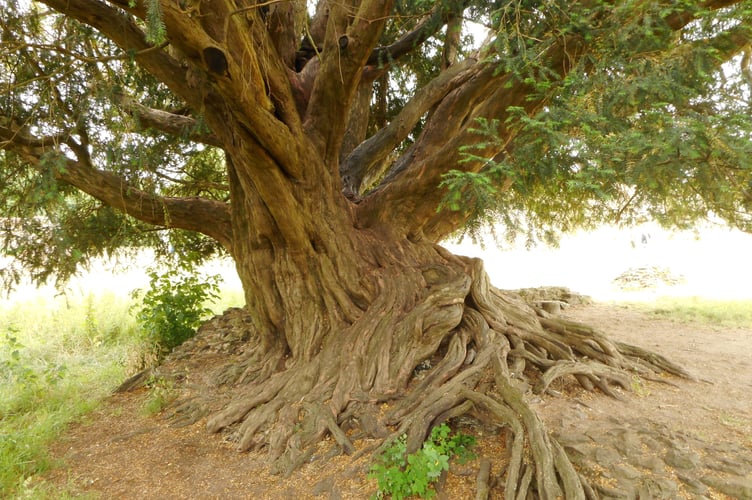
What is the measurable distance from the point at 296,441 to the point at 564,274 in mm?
13798

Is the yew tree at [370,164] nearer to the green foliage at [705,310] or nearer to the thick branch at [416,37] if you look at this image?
the thick branch at [416,37]

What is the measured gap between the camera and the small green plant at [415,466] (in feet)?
8.96

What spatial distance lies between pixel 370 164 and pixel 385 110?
190cm

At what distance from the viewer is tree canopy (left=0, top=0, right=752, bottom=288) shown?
2463mm

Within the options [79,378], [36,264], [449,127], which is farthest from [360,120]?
[79,378]

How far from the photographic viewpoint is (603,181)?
2412 mm

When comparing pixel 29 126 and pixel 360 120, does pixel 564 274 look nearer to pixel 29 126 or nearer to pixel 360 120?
pixel 360 120

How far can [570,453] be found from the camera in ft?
9.23

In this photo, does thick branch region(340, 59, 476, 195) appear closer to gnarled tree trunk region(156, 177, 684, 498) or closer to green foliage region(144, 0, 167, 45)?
gnarled tree trunk region(156, 177, 684, 498)

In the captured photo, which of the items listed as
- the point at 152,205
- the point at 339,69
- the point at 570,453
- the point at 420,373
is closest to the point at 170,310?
the point at 152,205

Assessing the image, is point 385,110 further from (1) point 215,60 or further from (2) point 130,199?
(1) point 215,60

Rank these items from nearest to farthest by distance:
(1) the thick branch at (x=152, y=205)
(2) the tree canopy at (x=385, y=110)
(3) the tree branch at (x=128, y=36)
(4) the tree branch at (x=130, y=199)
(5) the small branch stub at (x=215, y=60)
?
1. (2) the tree canopy at (x=385, y=110)
2. (5) the small branch stub at (x=215, y=60)
3. (3) the tree branch at (x=128, y=36)
4. (4) the tree branch at (x=130, y=199)
5. (1) the thick branch at (x=152, y=205)

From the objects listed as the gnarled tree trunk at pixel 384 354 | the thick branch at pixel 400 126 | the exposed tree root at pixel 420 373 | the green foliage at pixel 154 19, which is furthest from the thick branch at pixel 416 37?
the green foliage at pixel 154 19

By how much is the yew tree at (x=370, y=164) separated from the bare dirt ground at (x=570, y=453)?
8.8 inches
